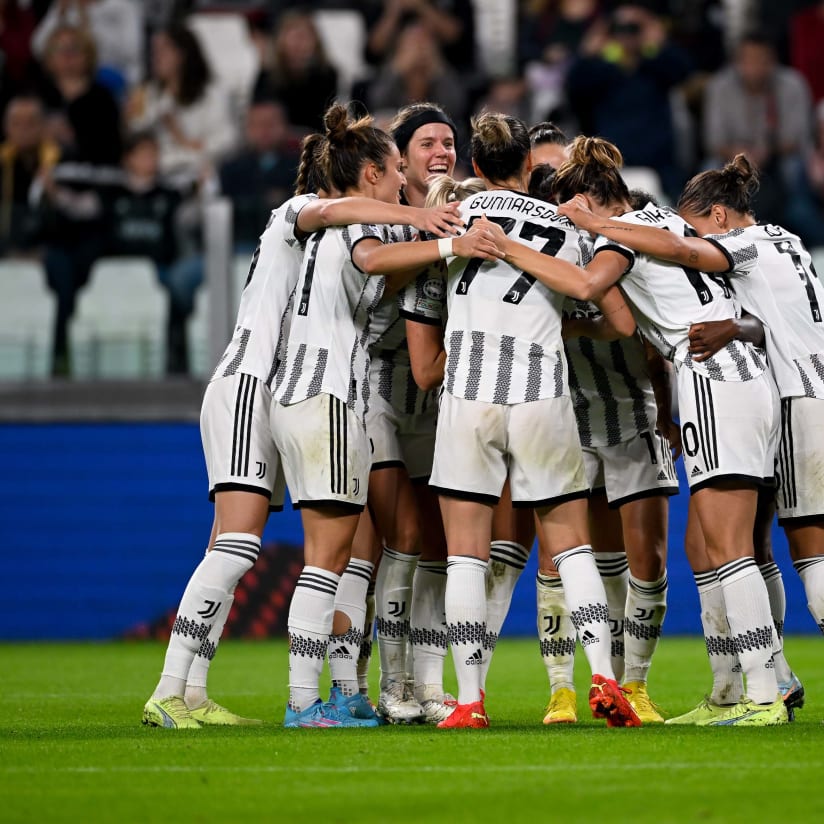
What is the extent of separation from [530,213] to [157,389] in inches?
257

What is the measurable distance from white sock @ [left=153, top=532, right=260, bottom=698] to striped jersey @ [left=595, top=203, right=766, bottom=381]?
1.90 metres

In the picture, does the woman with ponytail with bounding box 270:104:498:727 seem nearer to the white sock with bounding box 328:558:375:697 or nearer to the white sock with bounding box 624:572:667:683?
the white sock with bounding box 328:558:375:697

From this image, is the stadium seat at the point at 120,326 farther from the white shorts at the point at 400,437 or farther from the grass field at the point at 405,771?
the white shorts at the point at 400,437

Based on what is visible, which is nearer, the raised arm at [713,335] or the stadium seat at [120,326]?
the raised arm at [713,335]

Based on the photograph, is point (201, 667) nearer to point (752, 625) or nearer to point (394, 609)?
point (394, 609)

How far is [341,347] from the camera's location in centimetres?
612

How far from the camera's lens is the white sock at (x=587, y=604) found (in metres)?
5.70

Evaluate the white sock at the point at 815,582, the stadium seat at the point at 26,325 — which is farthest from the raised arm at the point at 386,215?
the stadium seat at the point at 26,325

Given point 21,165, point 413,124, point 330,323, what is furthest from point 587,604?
point 21,165

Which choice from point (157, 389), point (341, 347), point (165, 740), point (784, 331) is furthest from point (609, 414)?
point (157, 389)

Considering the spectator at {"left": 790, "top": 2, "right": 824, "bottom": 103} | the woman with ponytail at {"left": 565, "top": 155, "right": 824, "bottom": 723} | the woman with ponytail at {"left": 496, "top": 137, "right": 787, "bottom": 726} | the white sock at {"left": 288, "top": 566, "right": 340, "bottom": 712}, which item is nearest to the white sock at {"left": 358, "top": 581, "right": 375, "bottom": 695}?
the white sock at {"left": 288, "top": 566, "right": 340, "bottom": 712}

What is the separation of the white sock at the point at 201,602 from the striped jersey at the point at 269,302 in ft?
2.40

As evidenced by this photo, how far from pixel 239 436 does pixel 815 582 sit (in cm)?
244

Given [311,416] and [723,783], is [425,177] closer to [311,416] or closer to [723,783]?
[311,416]
